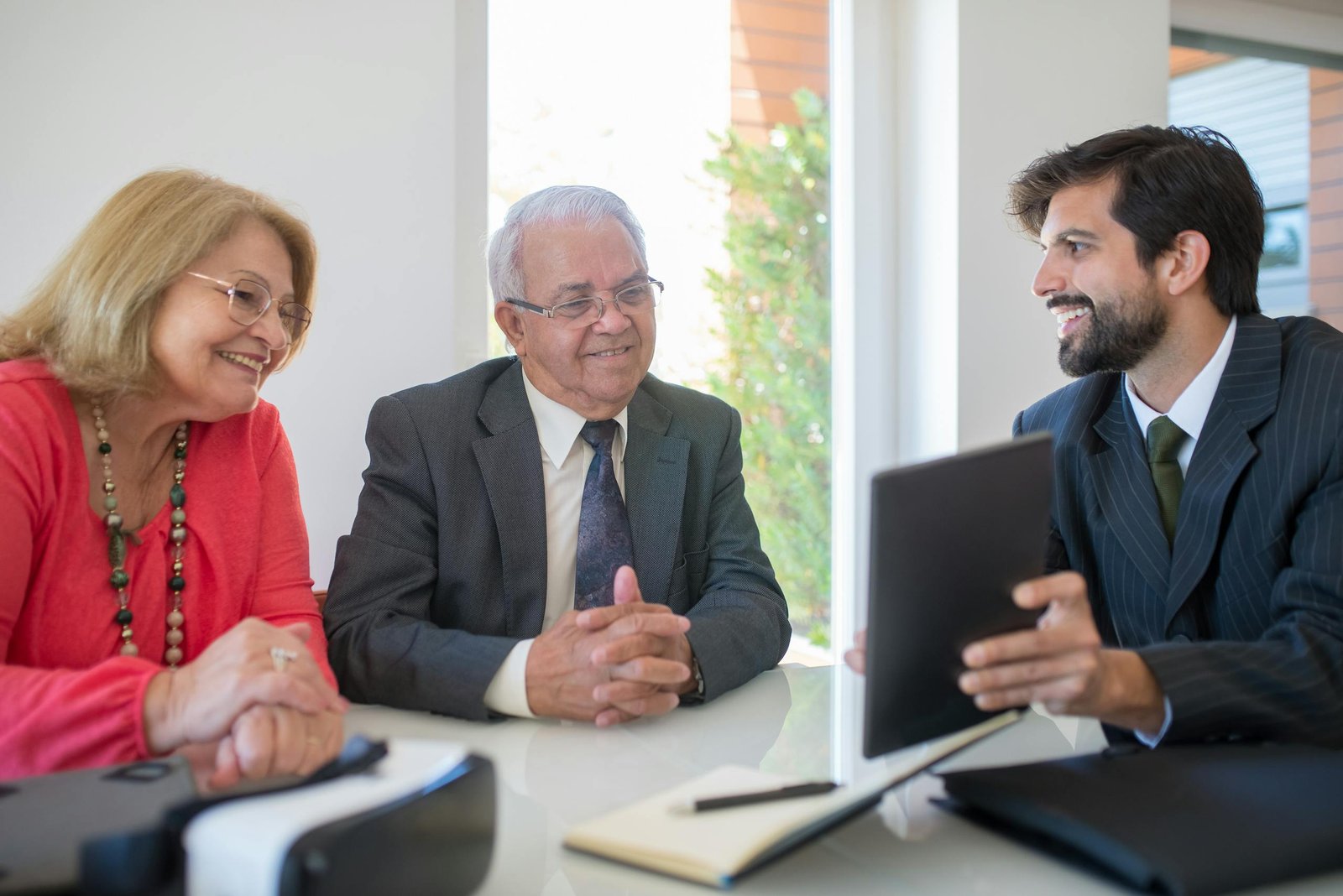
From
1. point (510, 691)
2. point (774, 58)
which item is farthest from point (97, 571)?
point (774, 58)

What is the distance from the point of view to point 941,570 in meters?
0.98

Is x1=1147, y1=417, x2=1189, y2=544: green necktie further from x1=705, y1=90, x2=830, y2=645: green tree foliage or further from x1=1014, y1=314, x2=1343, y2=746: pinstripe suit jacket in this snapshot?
x1=705, y1=90, x2=830, y2=645: green tree foliage

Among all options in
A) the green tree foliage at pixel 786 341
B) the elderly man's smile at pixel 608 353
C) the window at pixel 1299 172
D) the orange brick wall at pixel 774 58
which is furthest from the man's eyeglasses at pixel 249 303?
the window at pixel 1299 172

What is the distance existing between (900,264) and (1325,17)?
2.03 m

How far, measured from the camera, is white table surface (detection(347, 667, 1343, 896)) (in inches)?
36.6

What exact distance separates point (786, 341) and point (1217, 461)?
71.6 inches

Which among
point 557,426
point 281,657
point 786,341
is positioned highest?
point 786,341

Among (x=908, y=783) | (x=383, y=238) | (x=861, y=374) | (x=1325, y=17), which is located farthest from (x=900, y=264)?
(x=908, y=783)

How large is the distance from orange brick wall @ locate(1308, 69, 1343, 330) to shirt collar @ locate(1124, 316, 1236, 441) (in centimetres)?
260

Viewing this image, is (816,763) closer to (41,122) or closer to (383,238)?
(383,238)

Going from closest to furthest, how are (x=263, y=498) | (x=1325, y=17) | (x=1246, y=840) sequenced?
1. (x=1246, y=840)
2. (x=263, y=498)
3. (x=1325, y=17)

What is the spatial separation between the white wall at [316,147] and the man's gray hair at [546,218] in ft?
1.43

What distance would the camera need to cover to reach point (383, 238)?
240 cm

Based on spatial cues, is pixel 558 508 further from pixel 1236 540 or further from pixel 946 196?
pixel 946 196
